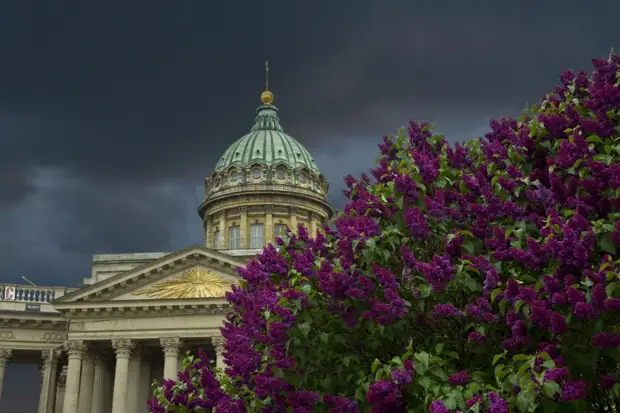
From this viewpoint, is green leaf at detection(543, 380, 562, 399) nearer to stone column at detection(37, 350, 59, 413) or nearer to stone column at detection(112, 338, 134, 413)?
stone column at detection(112, 338, 134, 413)

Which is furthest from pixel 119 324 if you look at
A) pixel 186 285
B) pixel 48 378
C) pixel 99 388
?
pixel 48 378

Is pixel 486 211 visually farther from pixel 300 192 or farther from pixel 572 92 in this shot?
pixel 300 192

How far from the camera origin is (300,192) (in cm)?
6862

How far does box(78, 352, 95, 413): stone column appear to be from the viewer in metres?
45.2

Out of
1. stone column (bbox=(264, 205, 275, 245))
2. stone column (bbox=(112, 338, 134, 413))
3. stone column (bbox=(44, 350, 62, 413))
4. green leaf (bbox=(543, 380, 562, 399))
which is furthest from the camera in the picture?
stone column (bbox=(264, 205, 275, 245))

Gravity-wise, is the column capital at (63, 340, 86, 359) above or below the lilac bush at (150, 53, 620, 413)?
above

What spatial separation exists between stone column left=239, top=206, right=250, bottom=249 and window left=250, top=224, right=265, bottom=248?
43cm

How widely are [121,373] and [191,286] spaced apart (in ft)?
22.2

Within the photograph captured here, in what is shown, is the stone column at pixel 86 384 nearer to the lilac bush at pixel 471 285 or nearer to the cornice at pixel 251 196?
the cornice at pixel 251 196

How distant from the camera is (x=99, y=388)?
47.8 meters

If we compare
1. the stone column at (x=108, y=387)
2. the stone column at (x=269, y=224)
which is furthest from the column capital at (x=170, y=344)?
the stone column at (x=269, y=224)

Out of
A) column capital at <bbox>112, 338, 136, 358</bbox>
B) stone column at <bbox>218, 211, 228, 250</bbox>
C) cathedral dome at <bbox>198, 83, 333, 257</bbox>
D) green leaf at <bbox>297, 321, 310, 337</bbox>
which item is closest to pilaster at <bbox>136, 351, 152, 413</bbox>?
column capital at <bbox>112, 338, 136, 358</bbox>

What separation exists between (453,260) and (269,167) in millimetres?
59002

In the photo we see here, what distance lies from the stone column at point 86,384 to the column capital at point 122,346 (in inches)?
105
